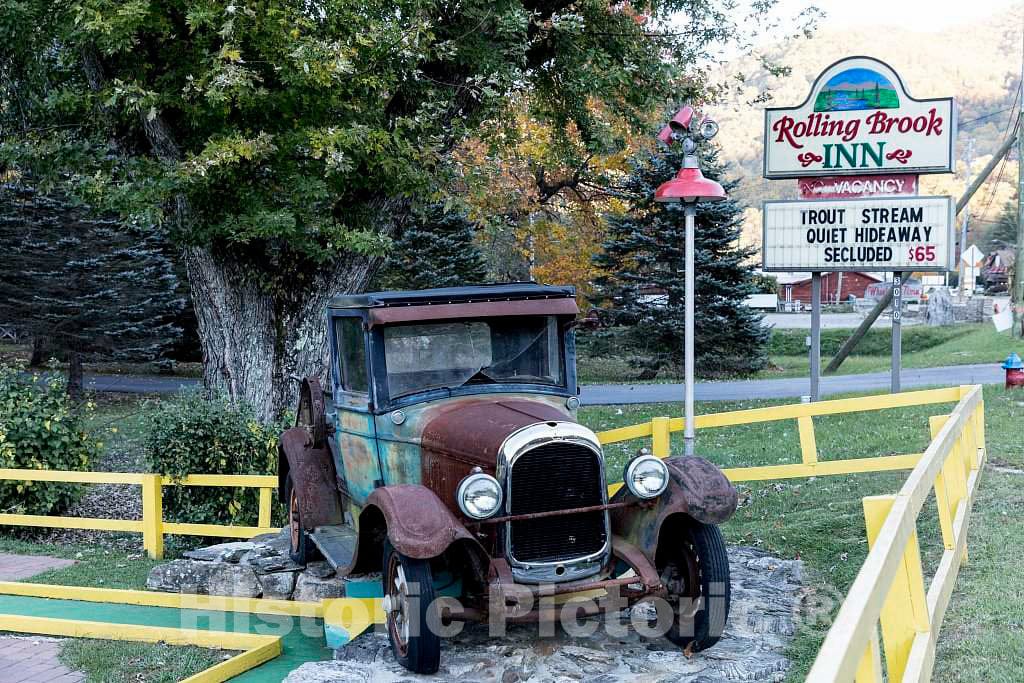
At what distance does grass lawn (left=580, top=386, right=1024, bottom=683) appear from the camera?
193 inches

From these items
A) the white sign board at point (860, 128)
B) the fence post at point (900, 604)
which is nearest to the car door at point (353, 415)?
the fence post at point (900, 604)

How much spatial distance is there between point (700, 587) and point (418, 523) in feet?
5.97

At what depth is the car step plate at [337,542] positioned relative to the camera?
684 cm

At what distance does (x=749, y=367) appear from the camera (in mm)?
25734

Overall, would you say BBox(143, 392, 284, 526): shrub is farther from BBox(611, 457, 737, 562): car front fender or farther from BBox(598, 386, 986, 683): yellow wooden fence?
BBox(598, 386, 986, 683): yellow wooden fence

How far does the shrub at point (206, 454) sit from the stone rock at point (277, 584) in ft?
8.74

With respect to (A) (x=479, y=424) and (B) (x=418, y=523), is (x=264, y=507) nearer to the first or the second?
(A) (x=479, y=424)

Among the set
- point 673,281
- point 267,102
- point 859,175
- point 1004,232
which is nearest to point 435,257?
point 673,281

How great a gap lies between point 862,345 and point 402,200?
23.8 meters

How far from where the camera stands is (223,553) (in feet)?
27.6

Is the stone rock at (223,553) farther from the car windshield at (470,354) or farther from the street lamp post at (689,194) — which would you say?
the street lamp post at (689,194)

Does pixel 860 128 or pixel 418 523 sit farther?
pixel 860 128

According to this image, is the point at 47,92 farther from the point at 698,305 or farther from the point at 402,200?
the point at 698,305

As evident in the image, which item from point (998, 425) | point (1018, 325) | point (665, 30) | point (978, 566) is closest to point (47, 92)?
point (665, 30)
